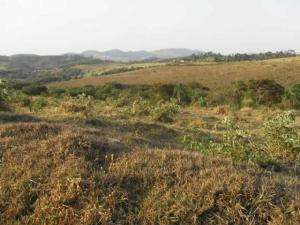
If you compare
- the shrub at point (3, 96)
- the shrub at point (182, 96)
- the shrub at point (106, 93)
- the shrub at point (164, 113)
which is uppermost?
the shrub at point (3, 96)

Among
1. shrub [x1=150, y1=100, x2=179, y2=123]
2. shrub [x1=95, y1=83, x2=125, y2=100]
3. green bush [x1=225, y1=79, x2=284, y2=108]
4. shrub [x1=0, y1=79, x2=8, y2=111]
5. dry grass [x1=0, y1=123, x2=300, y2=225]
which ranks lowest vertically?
shrub [x1=95, y1=83, x2=125, y2=100]

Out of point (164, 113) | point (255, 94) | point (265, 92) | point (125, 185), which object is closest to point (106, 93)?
point (255, 94)

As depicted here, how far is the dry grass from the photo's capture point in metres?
5.63

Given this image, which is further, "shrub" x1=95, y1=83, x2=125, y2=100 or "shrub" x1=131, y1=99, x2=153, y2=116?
"shrub" x1=95, y1=83, x2=125, y2=100

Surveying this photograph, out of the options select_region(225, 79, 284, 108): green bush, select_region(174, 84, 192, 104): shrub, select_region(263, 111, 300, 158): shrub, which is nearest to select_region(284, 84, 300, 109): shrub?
select_region(225, 79, 284, 108): green bush

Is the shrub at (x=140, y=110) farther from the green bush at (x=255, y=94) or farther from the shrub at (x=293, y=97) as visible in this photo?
the shrub at (x=293, y=97)

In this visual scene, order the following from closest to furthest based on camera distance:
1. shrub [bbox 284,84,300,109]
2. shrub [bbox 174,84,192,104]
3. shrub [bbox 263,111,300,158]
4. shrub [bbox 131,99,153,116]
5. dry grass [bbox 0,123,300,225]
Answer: dry grass [bbox 0,123,300,225] < shrub [bbox 263,111,300,158] < shrub [bbox 131,99,153,116] < shrub [bbox 284,84,300,109] < shrub [bbox 174,84,192,104]

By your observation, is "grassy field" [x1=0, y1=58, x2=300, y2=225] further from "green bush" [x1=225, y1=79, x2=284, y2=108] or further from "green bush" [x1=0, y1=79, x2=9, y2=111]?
"green bush" [x1=225, y1=79, x2=284, y2=108]

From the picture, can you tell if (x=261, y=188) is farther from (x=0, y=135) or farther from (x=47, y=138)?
(x=0, y=135)

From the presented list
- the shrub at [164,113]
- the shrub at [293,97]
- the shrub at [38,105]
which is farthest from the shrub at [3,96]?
the shrub at [293,97]

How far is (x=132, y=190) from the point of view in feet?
20.2

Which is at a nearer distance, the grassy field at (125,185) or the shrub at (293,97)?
the grassy field at (125,185)

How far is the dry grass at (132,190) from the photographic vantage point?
5629mm

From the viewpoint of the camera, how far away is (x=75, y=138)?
755 centimetres
